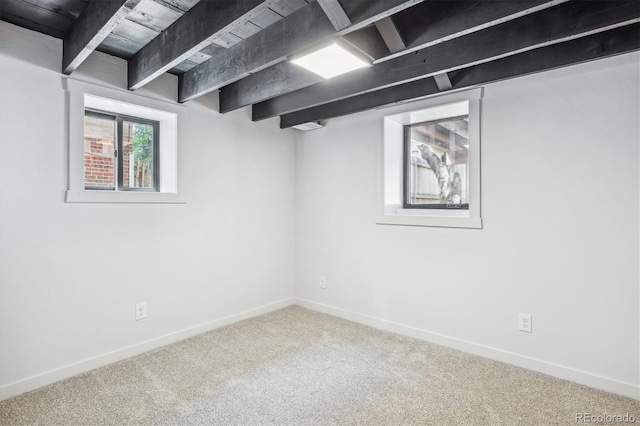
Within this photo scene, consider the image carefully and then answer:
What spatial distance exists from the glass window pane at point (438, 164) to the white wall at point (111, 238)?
58.3 inches

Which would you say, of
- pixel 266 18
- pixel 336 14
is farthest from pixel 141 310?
pixel 336 14

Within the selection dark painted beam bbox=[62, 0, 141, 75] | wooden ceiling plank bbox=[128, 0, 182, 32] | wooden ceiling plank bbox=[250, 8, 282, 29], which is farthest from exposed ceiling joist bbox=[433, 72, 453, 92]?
dark painted beam bbox=[62, 0, 141, 75]

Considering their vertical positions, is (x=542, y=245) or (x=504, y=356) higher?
(x=542, y=245)

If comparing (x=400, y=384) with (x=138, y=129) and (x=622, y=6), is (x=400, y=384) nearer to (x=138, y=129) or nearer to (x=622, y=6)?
(x=622, y=6)

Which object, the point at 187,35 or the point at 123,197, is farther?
the point at 123,197

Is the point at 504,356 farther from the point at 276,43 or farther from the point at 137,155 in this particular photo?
the point at 137,155

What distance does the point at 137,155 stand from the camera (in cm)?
300

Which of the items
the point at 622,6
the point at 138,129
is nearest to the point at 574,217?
the point at 622,6

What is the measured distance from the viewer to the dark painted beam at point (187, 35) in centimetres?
170

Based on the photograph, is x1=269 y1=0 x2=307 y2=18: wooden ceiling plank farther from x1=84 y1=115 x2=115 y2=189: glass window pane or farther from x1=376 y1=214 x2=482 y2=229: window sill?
x1=376 y1=214 x2=482 y2=229: window sill

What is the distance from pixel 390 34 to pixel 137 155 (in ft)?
7.57

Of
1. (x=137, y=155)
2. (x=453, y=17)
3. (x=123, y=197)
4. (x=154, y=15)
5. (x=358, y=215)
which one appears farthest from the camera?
(x=358, y=215)

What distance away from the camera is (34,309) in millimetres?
2260

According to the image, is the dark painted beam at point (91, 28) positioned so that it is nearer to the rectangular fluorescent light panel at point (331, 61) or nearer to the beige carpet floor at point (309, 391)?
the rectangular fluorescent light panel at point (331, 61)
